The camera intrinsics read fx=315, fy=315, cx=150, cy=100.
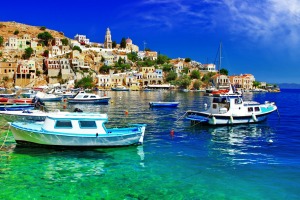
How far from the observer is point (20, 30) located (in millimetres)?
184625

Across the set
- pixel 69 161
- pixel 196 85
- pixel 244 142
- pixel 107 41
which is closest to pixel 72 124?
pixel 69 161

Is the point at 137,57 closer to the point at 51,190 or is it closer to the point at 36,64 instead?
the point at 36,64

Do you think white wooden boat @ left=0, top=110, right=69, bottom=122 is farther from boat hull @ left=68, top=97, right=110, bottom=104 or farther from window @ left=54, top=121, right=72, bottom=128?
boat hull @ left=68, top=97, right=110, bottom=104

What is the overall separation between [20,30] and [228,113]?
180 meters

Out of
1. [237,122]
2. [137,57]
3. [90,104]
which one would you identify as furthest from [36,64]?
[237,122]

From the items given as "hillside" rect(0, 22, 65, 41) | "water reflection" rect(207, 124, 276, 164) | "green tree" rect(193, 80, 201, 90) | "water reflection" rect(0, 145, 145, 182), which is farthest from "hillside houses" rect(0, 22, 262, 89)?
"water reflection" rect(0, 145, 145, 182)

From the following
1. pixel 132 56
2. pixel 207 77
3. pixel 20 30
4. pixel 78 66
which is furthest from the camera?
pixel 20 30

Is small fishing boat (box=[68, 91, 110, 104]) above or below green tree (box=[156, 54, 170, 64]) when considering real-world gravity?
below

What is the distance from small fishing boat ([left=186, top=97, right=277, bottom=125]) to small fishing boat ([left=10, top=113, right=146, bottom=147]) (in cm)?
1273

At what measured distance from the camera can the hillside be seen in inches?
6955

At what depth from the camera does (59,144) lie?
18.7 meters

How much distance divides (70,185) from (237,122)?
20.9 meters

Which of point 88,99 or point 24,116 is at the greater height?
point 88,99

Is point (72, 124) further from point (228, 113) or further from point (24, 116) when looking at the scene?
point (228, 113)
